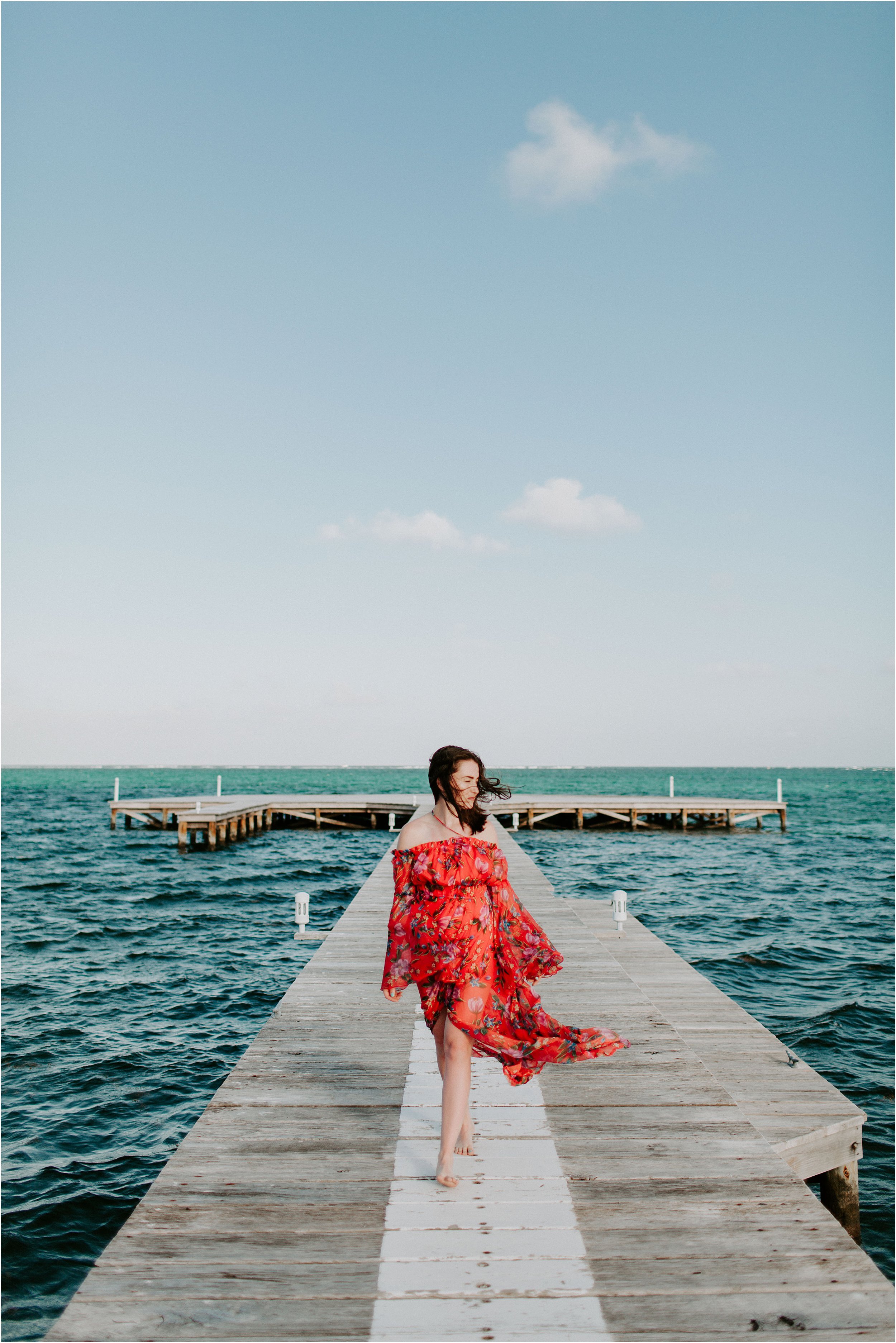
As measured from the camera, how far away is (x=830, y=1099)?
5812 millimetres

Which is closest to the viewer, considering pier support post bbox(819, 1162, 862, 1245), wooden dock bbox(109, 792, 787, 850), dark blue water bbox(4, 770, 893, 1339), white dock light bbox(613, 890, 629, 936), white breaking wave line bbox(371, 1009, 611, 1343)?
white breaking wave line bbox(371, 1009, 611, 1343)

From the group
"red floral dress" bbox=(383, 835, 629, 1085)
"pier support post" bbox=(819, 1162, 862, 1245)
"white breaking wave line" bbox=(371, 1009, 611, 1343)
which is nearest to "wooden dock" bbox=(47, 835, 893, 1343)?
"white breaking wave line" bbox=(371, 1009, 611, 1343)

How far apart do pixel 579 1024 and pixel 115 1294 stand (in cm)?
383

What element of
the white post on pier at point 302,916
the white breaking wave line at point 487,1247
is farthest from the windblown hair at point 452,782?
the white post on pier at point 302,916

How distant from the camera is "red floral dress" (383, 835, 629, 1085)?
352 cm

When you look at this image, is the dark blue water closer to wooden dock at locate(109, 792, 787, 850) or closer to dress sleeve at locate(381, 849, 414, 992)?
wooden dock at locate(109, 792, 787, 850)

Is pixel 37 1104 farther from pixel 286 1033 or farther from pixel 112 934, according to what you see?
pixel 112 934

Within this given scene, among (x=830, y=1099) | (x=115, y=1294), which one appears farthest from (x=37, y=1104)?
(x=830, y=1099)

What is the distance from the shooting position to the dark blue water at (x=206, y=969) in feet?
21.3

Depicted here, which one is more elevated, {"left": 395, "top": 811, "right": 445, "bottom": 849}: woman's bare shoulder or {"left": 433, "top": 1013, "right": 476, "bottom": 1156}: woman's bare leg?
{"left": 395, "top": 811, "right": 445, "bottom": 849}: woman's bare shoulder

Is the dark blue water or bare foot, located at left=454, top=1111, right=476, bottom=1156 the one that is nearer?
bare foot, located at left=454, top=1111, right=476, bottom=1156

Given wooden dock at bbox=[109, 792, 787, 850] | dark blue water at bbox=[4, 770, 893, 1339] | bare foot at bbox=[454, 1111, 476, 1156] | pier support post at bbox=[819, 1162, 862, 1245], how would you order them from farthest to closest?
wooden dock at bbox=[109, 792, 787, 850], dark blue water at bbox=[4, 770, 893, 1339], pier support post at bbox=[819, 1162, 862, 1245], bare foot at bbox=[454, 1111, 476, 1156]

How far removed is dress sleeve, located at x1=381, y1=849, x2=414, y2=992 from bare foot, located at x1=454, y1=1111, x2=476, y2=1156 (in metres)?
0.71

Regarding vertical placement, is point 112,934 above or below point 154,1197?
below
